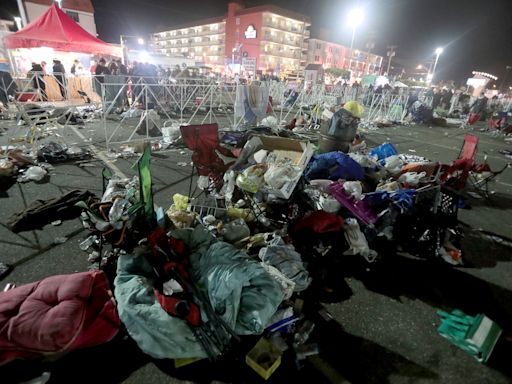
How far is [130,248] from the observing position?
9.14 feet

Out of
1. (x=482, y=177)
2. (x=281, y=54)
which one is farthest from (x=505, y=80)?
(x=482, y=177)

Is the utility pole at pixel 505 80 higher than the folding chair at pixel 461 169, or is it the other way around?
the utility pole at pixel 505 80

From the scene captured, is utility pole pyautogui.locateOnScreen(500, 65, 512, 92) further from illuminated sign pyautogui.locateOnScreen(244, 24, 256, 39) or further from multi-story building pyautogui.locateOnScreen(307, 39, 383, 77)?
illuminated sign pyautogui.locateOnScreen(244, 24, 256, 39)

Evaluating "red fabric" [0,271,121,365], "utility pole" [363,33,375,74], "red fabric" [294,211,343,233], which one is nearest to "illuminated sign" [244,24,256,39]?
"utility pole" [363,33,375,74]

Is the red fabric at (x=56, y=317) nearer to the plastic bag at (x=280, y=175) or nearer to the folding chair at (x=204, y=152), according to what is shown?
the plastic bag at (x=280, y=175)

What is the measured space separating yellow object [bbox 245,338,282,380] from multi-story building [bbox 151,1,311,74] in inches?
2222

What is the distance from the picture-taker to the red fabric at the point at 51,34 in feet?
30.3

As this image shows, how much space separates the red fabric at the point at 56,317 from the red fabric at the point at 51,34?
10.4 meters

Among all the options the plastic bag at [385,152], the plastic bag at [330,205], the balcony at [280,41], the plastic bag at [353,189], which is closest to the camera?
the plastic bag at [330,205]

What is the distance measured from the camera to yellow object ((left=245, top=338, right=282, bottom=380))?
198 cm

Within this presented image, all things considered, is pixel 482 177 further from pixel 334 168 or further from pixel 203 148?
pixel 203 148

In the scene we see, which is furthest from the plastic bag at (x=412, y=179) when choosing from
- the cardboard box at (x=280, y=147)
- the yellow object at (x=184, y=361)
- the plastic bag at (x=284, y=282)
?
the yellow object at (x=184, y=361)

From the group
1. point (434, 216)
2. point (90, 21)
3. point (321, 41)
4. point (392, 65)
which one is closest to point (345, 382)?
point (434, 216)

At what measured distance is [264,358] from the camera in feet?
6.77
